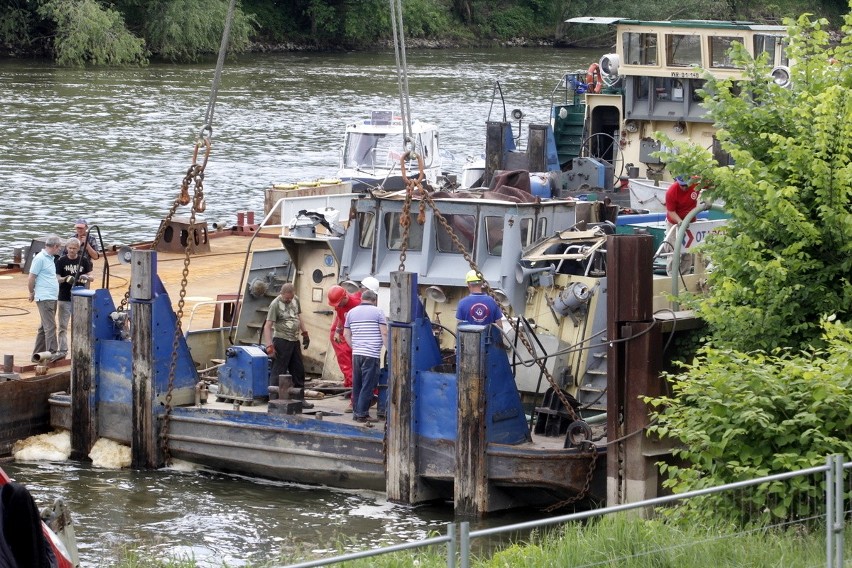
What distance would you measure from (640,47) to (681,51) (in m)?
0.81

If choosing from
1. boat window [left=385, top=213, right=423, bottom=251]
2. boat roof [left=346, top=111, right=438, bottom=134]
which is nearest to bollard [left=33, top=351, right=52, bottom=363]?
boat window [left=385, top=213, right=423, bottom=251]

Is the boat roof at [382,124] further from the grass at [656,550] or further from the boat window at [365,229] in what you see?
the grass at [656,550]

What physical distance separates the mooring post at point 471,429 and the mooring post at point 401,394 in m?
0.58

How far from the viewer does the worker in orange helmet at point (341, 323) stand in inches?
684

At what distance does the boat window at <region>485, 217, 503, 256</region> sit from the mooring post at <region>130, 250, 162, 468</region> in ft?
12.9

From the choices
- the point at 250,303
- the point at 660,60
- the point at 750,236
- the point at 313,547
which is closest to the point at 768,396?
the point at 750,236

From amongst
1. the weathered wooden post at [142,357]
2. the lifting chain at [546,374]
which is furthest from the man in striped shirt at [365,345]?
the weathered wooden post at [142,357]

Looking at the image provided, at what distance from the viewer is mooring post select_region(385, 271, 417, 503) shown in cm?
1595

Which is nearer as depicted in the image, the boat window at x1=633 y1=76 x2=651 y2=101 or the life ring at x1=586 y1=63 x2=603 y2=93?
the boat window at x1=633 y1=76 x2=651 y2=101

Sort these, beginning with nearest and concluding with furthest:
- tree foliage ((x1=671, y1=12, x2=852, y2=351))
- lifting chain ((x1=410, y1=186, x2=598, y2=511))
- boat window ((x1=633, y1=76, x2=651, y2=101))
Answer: tree foliage ((x1=671, y1=12, x2=852, y2=351)) → lifting chain ((x1=410, y1=186, x2=598, y2=511)) → boat window ((x1=633, y1=76, x2=651, y2=101))

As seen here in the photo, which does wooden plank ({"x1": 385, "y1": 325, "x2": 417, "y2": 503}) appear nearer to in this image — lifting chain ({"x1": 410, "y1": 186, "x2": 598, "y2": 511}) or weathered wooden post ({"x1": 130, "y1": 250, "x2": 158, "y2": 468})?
lifting chain ({"x1": 410, "y1": 186, "x2": 598, "y2": 511})

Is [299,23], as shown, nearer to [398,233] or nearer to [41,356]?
[41,356]

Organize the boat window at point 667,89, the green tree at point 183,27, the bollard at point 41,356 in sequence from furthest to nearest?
the green tree at point 183,27, the boat window at point 667,89, the bollard at point 41,356

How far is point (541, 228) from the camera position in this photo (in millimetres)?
18266
